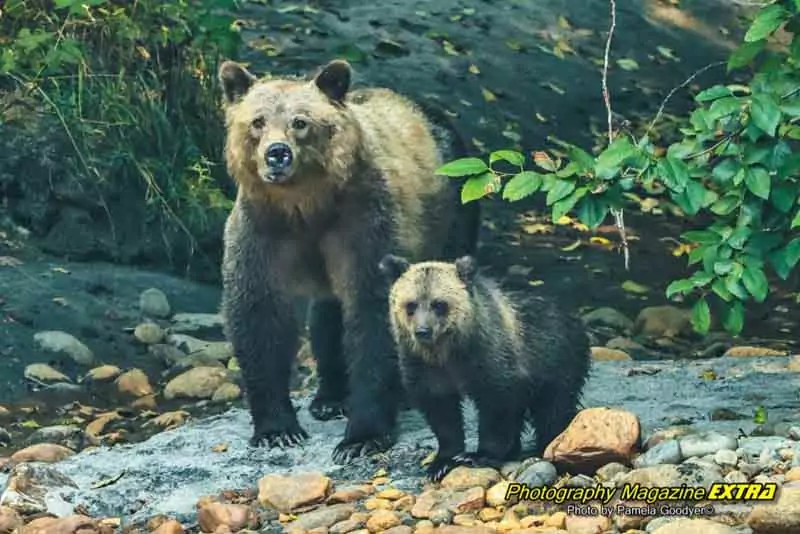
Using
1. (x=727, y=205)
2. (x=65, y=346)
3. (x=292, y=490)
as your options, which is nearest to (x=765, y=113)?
(x=727, y=205)

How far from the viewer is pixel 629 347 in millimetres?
11359

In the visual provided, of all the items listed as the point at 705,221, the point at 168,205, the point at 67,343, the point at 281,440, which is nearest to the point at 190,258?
the point at 168,205

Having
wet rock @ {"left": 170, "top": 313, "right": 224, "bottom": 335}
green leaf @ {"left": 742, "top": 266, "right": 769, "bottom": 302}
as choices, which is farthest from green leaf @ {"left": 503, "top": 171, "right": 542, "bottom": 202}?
wet rock @ {"left": 170, "top": 313, "right": 224, "bottom": 335}

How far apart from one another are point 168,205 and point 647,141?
18.2 feet

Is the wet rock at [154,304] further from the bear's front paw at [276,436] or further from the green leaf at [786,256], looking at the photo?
the green leaf at [786,256]

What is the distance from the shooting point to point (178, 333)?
1153cm

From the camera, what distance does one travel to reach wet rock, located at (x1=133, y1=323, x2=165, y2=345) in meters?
11.3

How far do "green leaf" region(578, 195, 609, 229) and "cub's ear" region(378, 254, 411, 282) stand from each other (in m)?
1.00

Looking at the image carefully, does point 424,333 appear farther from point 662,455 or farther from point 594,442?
point 662,455

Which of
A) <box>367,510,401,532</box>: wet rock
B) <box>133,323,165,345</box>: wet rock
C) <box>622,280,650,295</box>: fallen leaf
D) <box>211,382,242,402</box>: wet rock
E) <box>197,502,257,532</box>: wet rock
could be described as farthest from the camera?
<box>622,280,650,295</box>: fallen leaf

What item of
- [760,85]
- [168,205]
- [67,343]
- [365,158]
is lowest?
[67,343]

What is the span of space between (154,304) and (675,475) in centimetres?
548

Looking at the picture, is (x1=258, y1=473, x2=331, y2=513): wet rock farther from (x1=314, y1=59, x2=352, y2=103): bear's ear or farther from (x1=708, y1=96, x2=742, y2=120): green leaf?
(x1=708, y1=96, x2=742, y2=120): green leaf

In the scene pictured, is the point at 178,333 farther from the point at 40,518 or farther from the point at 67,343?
the point at 40,518
